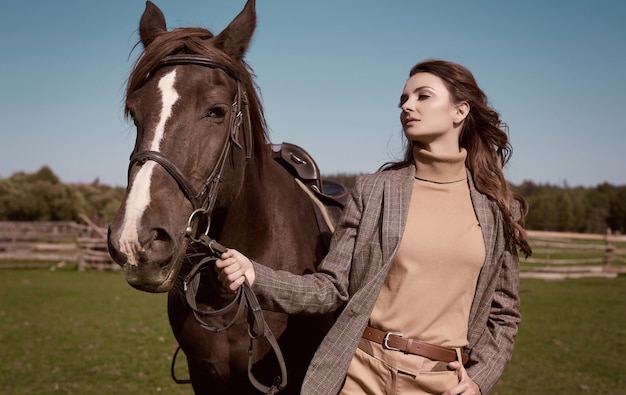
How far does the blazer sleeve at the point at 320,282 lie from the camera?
6.45ft

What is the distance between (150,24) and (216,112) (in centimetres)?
74

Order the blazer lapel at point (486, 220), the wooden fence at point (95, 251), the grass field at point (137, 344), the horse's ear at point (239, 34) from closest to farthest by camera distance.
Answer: the blazer lapel at point (486, 220) < the horse's ear at point (239, 34) < the grass field at point (137, 344) < the wooden fence at point (95, 251)

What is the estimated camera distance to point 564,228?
4206 cm

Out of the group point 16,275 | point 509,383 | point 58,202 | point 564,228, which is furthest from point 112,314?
point 564,228

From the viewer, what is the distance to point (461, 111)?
7.28 ft

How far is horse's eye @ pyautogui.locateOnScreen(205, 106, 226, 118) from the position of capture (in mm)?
2016

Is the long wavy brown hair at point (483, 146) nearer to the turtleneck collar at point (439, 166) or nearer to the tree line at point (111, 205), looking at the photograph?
the turtleneck collar at point (439, 166)

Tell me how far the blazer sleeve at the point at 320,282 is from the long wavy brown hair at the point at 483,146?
0.39 m

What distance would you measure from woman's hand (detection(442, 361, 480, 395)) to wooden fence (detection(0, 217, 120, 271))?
22544 mm

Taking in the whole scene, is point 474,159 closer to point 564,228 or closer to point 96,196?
point 564,228

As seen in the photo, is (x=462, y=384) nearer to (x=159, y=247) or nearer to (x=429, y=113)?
(x=429, y=113)

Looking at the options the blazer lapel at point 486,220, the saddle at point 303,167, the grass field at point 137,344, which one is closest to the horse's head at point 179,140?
the saddle at point 303,167

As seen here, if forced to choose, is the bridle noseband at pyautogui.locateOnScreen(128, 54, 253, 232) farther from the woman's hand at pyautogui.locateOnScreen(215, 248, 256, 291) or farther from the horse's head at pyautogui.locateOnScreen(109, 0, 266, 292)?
the woman's hand at pyautogui.locateOnScreen(215, 248, 256, 291)

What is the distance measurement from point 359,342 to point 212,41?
1393 millimetres
